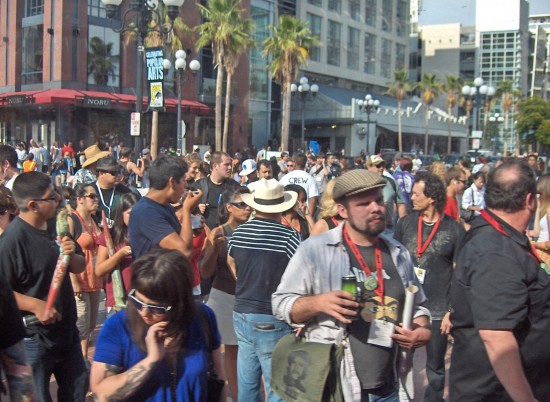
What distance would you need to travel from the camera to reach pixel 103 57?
33.8 m

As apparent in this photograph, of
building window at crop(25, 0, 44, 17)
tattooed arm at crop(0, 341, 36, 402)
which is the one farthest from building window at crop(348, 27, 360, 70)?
tattooed arm at crop(0, 341, 36, 402)

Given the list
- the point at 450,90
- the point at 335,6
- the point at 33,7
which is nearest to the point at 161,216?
the point at 33,7

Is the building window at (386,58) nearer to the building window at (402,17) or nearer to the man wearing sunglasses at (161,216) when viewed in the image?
the building window at (402,17)

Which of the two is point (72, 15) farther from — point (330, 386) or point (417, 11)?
point (417, 11)

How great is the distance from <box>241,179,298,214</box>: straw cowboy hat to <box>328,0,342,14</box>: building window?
2020 inches

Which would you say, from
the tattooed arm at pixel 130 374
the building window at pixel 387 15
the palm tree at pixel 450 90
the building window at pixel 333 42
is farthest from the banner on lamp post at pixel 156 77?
the building window at pixel 387 15

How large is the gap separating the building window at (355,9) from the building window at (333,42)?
234cm

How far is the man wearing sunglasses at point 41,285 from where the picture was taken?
3.70 metres

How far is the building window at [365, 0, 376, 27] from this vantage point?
5848 centimetres

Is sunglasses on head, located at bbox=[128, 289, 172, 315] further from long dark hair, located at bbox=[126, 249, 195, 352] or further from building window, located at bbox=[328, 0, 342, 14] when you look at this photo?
building window, located at bbox=[328, 0, 342, 14]

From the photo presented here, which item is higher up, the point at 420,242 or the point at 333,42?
the point at 333,42

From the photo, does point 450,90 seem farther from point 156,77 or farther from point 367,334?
point 367,334

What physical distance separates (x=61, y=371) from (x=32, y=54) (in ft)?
109

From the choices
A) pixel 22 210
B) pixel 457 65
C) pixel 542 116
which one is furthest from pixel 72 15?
pixel 457 65
